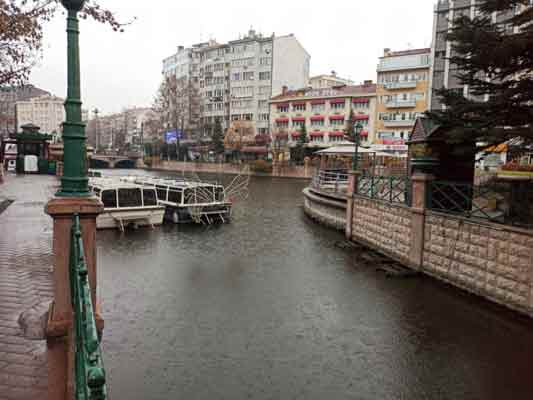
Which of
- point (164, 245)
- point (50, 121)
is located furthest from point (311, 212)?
point (50, 121)

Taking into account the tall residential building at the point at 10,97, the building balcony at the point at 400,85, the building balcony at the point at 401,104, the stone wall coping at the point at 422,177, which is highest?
the building balcony at the point at 400,85

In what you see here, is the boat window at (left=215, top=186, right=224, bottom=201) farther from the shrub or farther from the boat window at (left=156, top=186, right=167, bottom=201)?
the shrub

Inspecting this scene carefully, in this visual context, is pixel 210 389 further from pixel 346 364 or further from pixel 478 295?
pixel 478 295

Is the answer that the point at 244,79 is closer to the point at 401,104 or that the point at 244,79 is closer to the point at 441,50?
the point at 401,104

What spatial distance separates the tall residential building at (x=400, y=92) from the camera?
193 ft

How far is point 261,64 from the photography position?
82438 millimetres

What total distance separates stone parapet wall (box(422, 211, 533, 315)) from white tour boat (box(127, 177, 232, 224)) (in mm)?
11971

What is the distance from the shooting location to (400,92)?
61281mm

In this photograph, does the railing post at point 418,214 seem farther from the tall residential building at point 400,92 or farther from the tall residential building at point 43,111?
the tall residential building at point 43,111

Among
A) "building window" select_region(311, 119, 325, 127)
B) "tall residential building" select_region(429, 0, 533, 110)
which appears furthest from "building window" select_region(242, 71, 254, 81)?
"tall residential building" select_region(429, 0, 533, 110)

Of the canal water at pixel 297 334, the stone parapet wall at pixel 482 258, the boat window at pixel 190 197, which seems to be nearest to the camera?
A: the canal water at pixel 297 334

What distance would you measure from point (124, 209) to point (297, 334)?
1294cm

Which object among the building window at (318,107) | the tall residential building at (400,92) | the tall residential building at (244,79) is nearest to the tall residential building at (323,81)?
the tall residential building at (244,79)

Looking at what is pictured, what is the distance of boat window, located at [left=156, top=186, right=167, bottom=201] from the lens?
22827mm
